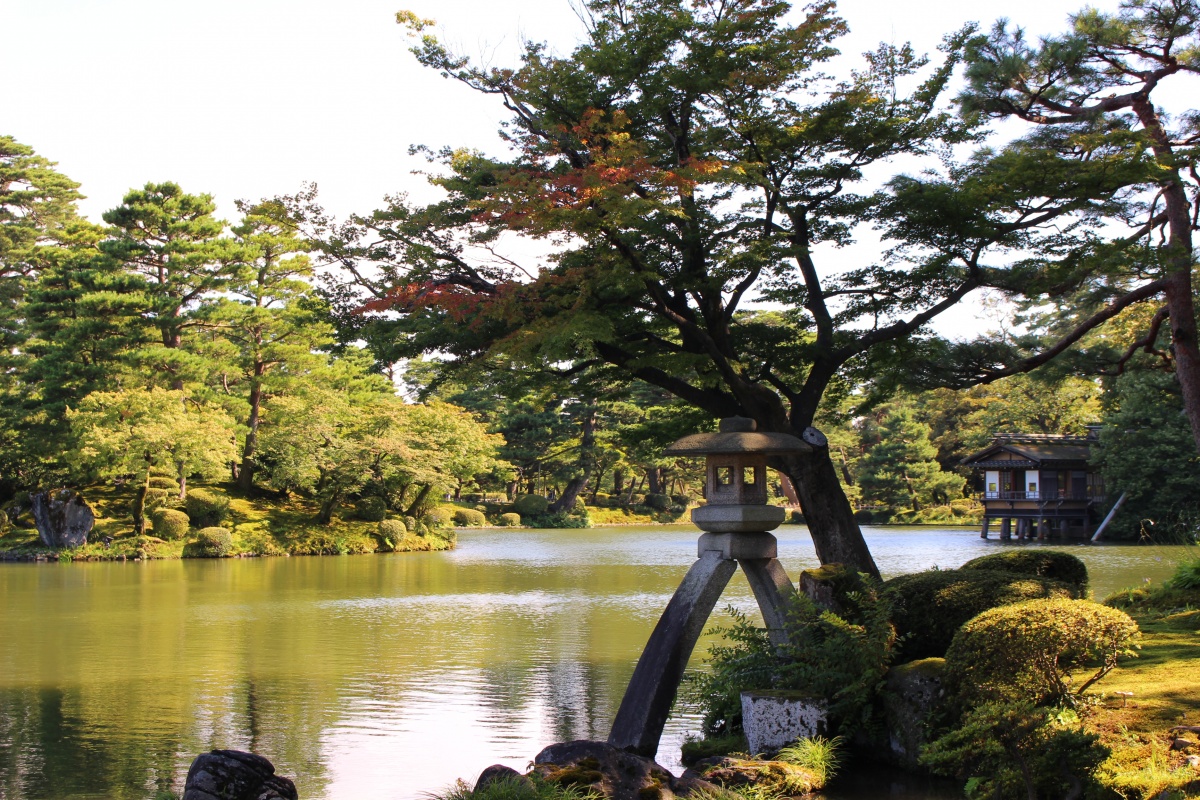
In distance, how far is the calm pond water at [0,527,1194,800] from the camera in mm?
6266

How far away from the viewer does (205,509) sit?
23719mm

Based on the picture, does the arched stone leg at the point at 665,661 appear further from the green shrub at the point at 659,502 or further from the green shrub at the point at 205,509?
the green shrub at the point at 659,502

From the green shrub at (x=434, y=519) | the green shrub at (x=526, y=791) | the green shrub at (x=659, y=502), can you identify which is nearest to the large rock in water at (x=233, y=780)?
the green shrub at (x=526, y=791)

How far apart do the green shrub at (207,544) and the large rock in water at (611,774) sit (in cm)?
1950

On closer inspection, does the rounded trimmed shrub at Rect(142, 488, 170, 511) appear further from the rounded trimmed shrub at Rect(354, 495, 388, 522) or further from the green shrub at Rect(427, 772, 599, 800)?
the green shrub at Rect(427, 772, 599, 800)

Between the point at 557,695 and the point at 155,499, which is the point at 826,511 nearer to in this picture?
the point at 557,695

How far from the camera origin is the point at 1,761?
6.23m

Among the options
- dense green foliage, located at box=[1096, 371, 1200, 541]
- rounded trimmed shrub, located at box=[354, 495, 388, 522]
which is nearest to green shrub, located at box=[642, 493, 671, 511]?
rounded trimmed shrub, located at box=[354, 495, 388, 522]

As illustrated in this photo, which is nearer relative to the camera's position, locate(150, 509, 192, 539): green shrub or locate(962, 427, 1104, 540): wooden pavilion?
locate(150, 509, 192, 539): green shrub

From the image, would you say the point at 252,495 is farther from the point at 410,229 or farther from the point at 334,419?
the point at 410,229

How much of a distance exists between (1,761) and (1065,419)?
3615 cm

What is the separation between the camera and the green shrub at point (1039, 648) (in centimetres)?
457

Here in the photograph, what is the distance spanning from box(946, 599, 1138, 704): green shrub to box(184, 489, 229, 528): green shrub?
72.3ft

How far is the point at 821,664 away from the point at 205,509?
69.2 feet
